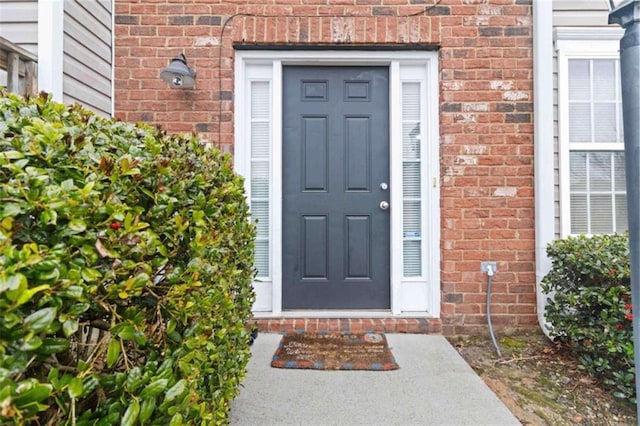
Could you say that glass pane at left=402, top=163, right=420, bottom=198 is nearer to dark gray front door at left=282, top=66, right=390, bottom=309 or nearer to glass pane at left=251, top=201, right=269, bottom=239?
dark gray front door at left=282, top=66, right=390, bottom=309

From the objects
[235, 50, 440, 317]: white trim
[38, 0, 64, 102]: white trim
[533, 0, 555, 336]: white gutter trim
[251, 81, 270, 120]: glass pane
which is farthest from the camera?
[251, 81, 270, 120]: glass pane

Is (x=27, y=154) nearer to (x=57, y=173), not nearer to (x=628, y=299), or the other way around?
(x=57, y=173)

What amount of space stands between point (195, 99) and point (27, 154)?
7.72 ft

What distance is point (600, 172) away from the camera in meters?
2.97

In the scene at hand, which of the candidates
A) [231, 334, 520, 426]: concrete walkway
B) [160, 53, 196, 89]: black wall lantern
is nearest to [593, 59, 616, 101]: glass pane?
[231, 334, 520, 426]: concrete walkway

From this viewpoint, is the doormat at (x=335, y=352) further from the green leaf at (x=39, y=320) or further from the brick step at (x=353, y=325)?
the green leaf at (x=39, y=320)

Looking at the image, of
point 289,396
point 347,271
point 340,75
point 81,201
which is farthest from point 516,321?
point 81,201

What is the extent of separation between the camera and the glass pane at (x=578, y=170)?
298 centimetres

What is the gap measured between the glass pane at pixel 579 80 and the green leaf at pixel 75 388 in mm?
3590

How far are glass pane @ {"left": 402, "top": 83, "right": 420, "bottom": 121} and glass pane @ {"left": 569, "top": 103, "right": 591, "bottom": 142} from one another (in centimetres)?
120

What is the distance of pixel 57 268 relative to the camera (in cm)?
68

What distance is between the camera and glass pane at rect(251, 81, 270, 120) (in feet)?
10.3

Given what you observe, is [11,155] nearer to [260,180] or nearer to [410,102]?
[260,180]

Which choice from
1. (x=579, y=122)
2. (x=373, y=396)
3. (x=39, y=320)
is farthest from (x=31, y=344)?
(x=579, y=122)
